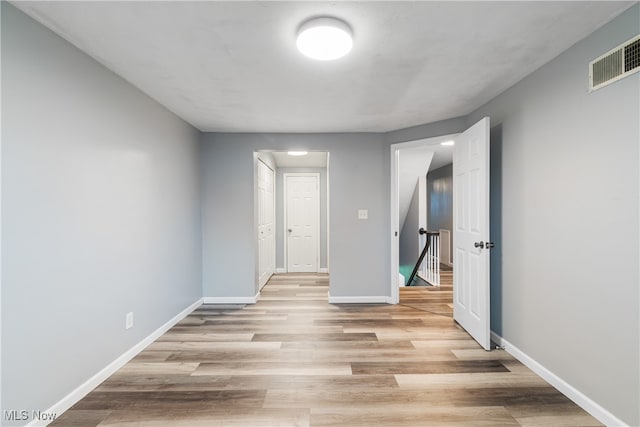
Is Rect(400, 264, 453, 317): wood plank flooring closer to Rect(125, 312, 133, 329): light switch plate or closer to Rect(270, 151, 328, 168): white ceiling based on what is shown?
Rect(270, 151, 328, 168): white ceiling

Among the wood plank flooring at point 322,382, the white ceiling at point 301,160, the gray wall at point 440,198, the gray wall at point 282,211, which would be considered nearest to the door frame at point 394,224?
the wood plank flooring at point 322,382

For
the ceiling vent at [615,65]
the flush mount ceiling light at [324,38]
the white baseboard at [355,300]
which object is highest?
the flush mount ceiling light at [324,38]

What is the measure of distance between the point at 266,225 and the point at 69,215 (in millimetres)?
3384

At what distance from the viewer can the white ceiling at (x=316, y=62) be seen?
1.52 metres

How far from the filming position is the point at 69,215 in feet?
5.94

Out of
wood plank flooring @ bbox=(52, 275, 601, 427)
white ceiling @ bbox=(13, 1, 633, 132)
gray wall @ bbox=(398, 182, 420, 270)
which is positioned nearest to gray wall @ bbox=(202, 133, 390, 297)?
wood plank flooring @ bbox=(52, 275, 601, 427)

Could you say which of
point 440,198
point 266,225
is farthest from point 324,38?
point 440,198

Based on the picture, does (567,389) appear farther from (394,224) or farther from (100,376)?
(100,376)

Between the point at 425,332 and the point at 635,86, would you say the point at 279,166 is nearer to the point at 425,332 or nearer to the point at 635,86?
the point at 425,332

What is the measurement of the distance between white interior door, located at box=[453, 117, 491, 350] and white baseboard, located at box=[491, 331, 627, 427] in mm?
201

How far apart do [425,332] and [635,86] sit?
2.39 meters

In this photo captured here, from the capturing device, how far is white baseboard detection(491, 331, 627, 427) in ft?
5.40

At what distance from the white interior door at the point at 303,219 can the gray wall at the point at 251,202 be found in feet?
6.88

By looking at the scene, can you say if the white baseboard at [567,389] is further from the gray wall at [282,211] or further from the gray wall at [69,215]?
the gray wall at [282,211]
